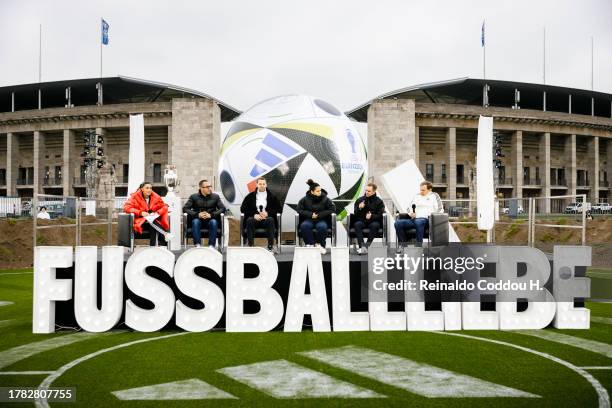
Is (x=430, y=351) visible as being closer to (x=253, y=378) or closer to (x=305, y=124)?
(x=253, y=378)

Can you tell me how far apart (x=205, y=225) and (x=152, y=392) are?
497 centimetres

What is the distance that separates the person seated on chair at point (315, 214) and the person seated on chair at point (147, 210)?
7.63ft

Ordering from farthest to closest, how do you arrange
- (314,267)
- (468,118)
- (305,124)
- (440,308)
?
(468,118) → (305,124) → (440,308) → (314,267)

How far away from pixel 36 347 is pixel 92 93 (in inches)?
2545

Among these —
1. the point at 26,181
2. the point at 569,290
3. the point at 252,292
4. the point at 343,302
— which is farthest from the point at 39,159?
the point at 569,290

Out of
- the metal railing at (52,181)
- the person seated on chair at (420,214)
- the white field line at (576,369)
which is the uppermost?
the metal railing at (52,181)

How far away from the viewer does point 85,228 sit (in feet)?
70.0

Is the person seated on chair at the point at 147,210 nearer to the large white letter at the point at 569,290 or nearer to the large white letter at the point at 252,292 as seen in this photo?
the large white letter at the point at 252,292

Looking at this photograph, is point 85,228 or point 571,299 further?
point 85,228

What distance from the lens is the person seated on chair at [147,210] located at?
8.87 meters

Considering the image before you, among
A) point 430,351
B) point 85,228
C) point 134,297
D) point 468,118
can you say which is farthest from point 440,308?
point 468,118

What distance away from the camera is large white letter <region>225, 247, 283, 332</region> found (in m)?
6.70

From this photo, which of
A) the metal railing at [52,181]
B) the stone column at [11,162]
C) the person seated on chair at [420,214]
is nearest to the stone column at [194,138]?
the metal railing at [52,181]

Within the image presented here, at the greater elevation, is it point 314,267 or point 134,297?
point 314,267
